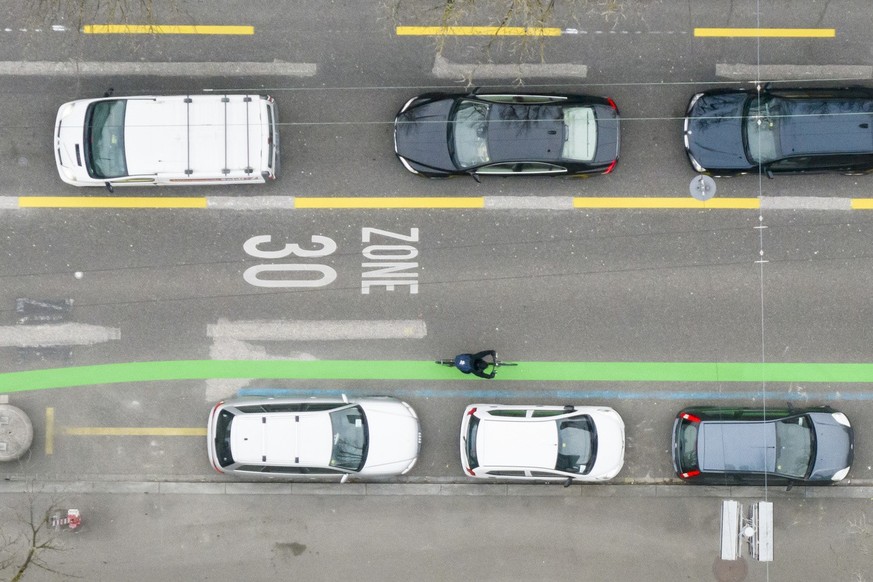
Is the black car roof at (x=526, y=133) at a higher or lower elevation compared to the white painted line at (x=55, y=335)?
higher

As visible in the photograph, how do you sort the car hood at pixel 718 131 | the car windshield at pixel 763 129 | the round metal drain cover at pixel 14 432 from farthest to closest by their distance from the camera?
the round metal drain cover at pixel 14 432
the car hood at pixel 718 131
the car windshield at pixel 763 129

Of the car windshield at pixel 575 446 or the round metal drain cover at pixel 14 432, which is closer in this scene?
A: the car windshield at pixel 575 446

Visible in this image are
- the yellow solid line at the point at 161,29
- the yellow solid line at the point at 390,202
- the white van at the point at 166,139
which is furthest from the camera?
the yellow solid line at the point at 390,202

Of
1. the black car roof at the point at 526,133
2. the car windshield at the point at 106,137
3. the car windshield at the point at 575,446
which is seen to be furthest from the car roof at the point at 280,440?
the black car roof at the point at 526,133

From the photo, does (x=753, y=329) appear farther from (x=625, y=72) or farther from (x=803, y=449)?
(x=625, y=72)

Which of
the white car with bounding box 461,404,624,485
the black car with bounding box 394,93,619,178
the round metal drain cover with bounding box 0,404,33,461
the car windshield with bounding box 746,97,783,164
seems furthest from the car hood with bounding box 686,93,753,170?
the round metal drain cover with bounding box 0,404,33,461

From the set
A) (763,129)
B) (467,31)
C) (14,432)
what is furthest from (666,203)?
(14,432)

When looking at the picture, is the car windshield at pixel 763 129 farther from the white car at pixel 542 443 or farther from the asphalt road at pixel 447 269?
the white car at pixel 542 443

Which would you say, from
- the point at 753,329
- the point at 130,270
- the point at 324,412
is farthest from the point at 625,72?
the point at 130,270
